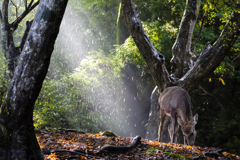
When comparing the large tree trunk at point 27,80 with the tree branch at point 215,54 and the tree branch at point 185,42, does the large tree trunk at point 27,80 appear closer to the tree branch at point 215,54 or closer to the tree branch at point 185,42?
the tree branch at point 215,54

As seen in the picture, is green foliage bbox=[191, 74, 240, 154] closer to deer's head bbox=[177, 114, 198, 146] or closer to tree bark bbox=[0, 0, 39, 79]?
deer's head bbox=[177, 114, 198, 146]

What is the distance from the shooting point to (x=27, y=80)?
3658 mm

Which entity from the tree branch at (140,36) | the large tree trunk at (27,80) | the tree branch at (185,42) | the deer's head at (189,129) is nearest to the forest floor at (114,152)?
the large tree trunk at (27,80)

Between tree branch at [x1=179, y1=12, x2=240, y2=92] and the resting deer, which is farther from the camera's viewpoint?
tree branch at [x1=179, y1=12, x2=240, y2=92]

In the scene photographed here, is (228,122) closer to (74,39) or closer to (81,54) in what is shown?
(81,54)

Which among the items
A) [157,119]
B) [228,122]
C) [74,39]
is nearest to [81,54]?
[74,39]

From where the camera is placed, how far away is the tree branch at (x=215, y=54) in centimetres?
860

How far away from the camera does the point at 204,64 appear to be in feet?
30.9

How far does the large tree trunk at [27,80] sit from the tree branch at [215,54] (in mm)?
6694

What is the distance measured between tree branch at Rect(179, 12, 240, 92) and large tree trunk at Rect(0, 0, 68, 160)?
6694 millimetres

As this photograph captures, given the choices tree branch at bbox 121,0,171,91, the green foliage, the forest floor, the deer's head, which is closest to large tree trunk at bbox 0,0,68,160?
the forest floor

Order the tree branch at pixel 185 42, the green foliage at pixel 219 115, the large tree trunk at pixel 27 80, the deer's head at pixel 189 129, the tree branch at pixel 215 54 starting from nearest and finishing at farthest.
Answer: the large tree trunk at pixel 27 80, the deer's head at pixel 189 129, the tree branch at pixel 215 54, the tree branch at pixel 185 42, the green foliage at pixel 219 115

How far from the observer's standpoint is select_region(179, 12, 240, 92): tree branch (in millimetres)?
8602

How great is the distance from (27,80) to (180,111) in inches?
209
